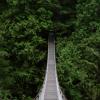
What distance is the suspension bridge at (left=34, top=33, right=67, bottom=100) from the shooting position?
64.0ft

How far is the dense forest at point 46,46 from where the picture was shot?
23219mm

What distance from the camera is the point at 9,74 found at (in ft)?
73.8

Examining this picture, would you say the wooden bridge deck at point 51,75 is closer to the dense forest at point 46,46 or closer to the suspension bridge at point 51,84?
the suspension bridge at point 51,84

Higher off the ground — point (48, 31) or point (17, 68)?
point (48, 31)

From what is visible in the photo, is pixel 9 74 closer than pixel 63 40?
Yes

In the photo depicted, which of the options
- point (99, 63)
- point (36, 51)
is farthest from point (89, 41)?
point (36, 51)

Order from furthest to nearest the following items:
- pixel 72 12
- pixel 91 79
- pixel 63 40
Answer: pixel 72 12 → pixel 63 40 → pixel 91 79

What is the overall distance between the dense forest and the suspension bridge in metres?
0.39

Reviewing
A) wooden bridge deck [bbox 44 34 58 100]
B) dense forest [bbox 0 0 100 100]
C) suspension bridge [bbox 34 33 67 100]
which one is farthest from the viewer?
dense forest [bbox 0 0 100 100]

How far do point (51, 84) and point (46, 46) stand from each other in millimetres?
5878

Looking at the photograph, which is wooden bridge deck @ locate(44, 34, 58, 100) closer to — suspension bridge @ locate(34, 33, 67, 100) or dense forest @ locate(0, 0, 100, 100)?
suspension bridge @ locate(34, 33, 67, 100)

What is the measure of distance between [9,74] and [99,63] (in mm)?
5161

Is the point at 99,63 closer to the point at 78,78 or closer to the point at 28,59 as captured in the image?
the point at 78,78

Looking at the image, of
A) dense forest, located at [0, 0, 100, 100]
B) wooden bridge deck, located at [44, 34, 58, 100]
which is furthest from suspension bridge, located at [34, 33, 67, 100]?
dense forest, located at [0, 0, 100, 100]
